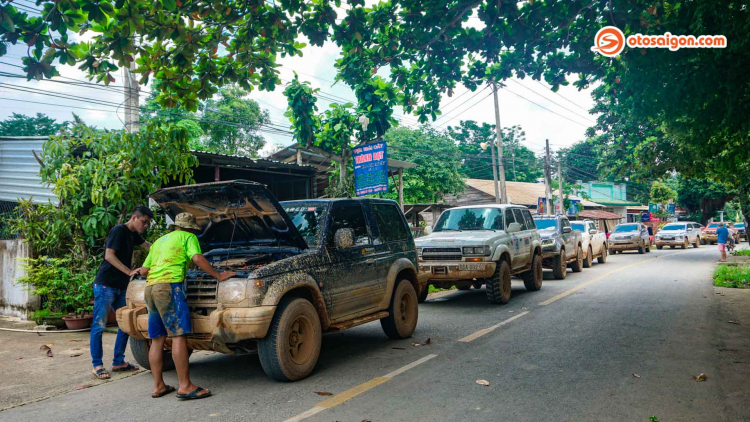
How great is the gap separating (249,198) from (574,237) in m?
14.6

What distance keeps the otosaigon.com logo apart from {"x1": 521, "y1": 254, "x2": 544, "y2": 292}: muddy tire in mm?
5074

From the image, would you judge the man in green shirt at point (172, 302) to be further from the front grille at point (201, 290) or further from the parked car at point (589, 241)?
the parked car at point (589, 241)

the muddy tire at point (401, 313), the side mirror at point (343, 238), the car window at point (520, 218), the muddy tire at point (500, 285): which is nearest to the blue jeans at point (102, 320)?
the side mirror at point (343, 238)

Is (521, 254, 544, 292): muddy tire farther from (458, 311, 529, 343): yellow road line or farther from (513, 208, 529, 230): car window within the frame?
(458, 311, 529, 343): yellow road line

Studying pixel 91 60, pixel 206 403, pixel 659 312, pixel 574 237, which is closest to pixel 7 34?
pixel 91 60

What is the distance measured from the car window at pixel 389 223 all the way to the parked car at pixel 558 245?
788 centimetres

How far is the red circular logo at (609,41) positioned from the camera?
9.01 metres

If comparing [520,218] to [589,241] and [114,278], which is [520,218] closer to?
[589,241]

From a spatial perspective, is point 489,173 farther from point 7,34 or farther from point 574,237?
point 7,34

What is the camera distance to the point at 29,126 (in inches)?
1575

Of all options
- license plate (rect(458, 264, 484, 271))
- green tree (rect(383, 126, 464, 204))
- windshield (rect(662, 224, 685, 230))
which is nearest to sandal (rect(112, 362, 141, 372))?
license plate (rect(458, 264, 484, 271))

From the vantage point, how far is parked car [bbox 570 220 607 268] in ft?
63.2

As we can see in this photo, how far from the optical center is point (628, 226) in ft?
95.9

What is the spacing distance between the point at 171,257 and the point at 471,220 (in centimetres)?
787
